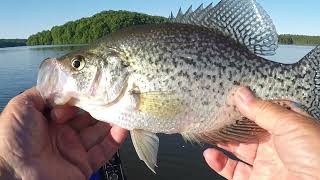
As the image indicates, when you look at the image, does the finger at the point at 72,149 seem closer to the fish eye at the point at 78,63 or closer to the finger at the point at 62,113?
the finger at the point at 62,113

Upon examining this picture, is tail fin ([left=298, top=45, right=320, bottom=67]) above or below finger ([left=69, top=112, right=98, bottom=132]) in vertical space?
above

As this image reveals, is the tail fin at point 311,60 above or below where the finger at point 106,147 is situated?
above

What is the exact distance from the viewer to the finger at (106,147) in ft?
15.2

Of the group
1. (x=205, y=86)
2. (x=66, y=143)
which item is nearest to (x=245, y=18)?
(x=205, y=86)

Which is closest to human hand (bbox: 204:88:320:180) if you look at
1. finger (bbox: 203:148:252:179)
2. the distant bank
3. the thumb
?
the thumb

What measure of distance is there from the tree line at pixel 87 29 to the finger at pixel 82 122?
72685 mm

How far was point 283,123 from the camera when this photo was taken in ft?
11.6

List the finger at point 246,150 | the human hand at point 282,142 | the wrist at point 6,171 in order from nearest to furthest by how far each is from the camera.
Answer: the human hand at point 282,142 < the wrist at point 6,171 < the finger at point 246,150

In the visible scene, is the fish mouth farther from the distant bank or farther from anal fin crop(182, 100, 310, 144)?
the distant bank

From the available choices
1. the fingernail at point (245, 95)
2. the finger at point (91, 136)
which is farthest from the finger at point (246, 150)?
the finger at point (91, 136)

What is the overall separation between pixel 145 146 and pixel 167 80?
0.69 meters

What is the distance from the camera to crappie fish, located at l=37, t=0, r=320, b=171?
3.86 metres

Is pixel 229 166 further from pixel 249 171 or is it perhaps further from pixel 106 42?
pixel 106 42

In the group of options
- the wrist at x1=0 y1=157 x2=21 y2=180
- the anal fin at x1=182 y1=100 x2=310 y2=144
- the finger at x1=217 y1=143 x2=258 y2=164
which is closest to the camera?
the wrist at x1=0 y1=157 x2=21 y2=180
